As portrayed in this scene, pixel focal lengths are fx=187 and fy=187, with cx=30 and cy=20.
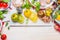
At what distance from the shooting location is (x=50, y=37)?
4.79 ft

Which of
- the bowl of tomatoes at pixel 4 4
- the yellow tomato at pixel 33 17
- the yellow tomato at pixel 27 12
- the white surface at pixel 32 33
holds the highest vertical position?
the bowl of tomatoes at pixel 4 4

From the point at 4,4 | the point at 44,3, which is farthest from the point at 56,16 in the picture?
the point at 4,4

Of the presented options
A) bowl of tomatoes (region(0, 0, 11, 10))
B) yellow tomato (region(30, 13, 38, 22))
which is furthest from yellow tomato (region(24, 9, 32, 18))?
bowl of tomatoes (region(0, 0, 11, 10))

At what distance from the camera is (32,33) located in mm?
1438

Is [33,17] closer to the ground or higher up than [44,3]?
closer to the ground

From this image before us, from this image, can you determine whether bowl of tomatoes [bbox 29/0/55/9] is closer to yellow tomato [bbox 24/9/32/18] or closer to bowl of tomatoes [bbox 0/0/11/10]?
yellow tomato [bbox 24/9/32/18]

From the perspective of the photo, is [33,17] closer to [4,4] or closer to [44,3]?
[44,3]

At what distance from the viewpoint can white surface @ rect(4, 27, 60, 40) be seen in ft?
4.65

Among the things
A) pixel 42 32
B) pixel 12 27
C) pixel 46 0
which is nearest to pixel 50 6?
pixel 46 0

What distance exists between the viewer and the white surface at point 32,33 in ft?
4.65

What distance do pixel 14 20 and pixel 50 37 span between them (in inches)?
12.2

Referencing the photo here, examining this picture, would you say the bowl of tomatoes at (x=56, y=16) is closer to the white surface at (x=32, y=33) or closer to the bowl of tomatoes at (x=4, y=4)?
the white surface at (x=32, y=33)

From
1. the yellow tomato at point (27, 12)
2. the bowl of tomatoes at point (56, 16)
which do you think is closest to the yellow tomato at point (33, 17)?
the yellow tomato at point (27, 12)

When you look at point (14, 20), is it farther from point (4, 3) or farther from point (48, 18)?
point (48, 18)
